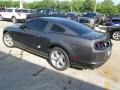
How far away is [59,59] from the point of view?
7074 millimetres

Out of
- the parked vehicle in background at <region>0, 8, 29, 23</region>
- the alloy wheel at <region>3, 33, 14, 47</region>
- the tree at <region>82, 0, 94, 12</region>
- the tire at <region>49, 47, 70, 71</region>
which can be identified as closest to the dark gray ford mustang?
the tire at <region>49, 47, 70, 71</region>

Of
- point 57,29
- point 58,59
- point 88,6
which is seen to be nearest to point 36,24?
point 57,29

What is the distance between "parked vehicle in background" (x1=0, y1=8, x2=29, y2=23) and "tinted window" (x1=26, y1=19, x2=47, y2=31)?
15846 mm

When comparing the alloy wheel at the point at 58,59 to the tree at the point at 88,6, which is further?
the tree at the point at 88,6

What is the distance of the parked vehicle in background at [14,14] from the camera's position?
2381 cm

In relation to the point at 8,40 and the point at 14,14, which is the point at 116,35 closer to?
the point at 8,40

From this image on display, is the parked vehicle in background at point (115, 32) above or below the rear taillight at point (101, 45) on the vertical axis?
below

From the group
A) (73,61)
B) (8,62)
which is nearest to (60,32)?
(73,61)

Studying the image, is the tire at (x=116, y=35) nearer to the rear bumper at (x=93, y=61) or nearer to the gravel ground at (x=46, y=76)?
the gravel ground at (x=46, y=76)

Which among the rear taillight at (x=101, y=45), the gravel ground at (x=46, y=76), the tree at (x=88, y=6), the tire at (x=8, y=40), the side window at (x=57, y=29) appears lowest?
the gravel ground at (x=46, y=76)

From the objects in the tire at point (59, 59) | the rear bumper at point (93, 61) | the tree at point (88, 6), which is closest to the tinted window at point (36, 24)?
the tire at point (59, 59)

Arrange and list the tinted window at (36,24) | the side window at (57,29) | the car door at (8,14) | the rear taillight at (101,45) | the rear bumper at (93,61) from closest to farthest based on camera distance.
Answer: the rear bumper at (93,61) → the rear taillight at (101,45) → the side window at (57,29) → the tinted window at (36,24) → the car door at (8,14)

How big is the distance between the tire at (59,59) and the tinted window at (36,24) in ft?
3.37

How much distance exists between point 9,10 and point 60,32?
1891 cm
